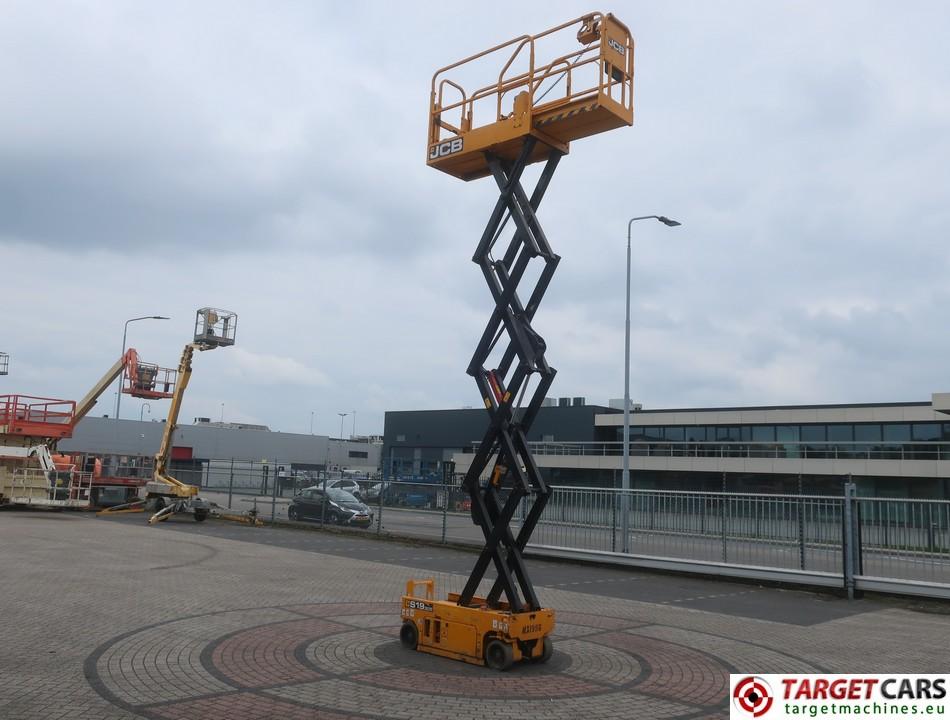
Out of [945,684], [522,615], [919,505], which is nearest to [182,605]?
[522,615]

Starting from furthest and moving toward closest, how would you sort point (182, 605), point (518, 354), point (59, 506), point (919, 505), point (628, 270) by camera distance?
point (59, 506), point (628, 270), point (919, 505), point (182, 605), point (518, 354)

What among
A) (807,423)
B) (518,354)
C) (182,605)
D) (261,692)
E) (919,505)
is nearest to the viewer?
(261,692)

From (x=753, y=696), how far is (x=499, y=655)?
2.51 meters

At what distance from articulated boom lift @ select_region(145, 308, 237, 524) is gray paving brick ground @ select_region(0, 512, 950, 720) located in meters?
11.3

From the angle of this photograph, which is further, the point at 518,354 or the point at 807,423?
the point at 807,423

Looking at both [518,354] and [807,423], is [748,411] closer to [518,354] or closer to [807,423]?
[807,423]

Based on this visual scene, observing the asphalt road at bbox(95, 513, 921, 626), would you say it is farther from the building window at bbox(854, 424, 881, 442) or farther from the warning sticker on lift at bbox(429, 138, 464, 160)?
the building window at bbox(854, 424, 881, 442)

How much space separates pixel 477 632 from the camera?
8086 mm

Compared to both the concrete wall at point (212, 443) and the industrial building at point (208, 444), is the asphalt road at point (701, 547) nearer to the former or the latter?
the industrial building at point (208, 444)

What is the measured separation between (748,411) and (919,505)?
96.7 ft

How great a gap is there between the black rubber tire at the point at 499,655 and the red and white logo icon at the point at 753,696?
227 centimetres

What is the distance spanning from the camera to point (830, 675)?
775 centimetres

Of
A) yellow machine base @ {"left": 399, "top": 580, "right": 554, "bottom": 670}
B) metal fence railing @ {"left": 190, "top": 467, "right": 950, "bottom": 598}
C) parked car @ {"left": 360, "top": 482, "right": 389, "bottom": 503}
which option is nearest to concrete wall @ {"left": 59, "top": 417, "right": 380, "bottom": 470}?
parked car @ {"left": 360, "top": 482, "right": 389, "bottom": 503}

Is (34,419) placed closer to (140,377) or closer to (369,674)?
(140,377)
